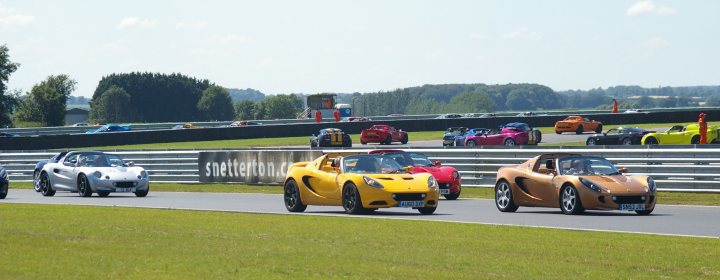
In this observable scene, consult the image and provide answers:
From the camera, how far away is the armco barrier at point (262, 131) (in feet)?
172

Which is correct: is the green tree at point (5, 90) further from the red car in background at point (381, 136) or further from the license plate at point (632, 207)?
the license plate at point (632, 207)

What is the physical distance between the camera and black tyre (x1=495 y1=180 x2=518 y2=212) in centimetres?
2089

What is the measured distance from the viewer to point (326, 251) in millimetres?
13305

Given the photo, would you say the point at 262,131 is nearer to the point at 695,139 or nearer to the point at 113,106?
the point at 695,139

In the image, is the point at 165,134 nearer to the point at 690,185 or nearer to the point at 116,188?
the point at 116,188

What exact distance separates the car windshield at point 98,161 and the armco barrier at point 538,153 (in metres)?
5.10

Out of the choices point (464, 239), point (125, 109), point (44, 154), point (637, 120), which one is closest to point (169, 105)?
point (125, 109)

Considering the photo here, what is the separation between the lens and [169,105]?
18175 centimetres

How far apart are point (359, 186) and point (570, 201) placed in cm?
346

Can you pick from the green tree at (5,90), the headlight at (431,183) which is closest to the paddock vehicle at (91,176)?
the headlight at (431,183)

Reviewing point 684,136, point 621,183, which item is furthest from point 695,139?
point 621,183

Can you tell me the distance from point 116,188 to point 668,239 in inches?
614

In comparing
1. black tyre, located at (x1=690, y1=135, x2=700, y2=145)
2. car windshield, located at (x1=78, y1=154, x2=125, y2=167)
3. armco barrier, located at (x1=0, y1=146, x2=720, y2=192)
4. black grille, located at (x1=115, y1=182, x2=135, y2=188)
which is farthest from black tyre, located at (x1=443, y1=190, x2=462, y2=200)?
black tyre, located at (x1=690, y1=135, x2=700, y2=145)

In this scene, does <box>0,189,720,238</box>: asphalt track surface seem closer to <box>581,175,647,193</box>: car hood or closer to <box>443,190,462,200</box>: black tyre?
<box>443,190,462,200</box>: black tyre
